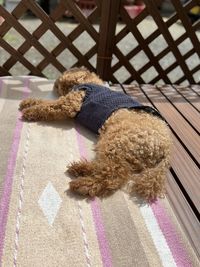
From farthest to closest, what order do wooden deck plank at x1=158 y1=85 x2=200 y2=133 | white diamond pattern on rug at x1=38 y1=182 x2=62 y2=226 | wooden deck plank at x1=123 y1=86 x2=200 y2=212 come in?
1. wooden deck plank at x1=158 y1=85 x2=200 y2=133
2. wooden deck plank at x1=123 y1=86 x2=200 y2=212
3. white diamond pattern on rug at x1=38 y1=182 x2=62 y2=226

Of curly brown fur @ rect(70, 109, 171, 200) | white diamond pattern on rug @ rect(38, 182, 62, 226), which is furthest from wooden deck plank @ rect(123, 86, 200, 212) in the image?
white diamond pattern on rug @ rect(38, 182, 62, 226)

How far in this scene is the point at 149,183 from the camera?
4.69 feet

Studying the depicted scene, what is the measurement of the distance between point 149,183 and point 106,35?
147cm

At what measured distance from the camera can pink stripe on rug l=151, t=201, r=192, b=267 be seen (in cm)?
117

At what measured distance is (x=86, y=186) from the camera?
1374mm

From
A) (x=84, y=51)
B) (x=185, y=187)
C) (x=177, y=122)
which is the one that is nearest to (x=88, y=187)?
(x=185, y=187)

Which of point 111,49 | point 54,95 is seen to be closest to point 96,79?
point 54,95

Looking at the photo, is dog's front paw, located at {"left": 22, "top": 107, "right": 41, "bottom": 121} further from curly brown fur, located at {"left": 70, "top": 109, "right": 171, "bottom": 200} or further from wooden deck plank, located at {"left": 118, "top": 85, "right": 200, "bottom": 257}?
wooden deck plank, located at {"left": 118, "top": 85, "right": 200, "bottom": 257}

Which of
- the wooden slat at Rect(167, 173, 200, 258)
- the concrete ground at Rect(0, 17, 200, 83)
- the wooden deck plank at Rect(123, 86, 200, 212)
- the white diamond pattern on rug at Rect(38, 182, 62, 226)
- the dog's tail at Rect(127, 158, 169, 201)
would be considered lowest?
the concrete ground at Rect(0, 17, 200, 83)

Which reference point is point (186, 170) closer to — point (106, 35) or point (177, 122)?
point (177, 122)

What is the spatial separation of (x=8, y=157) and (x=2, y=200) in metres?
0.30

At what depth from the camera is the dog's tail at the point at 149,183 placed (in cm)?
141

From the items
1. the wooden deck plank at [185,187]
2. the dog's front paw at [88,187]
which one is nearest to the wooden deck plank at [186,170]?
the wooden deck plank at [185,187]

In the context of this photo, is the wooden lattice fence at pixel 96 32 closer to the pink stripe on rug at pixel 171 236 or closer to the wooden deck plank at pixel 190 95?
the wooden deck plank at pixel 190 95
